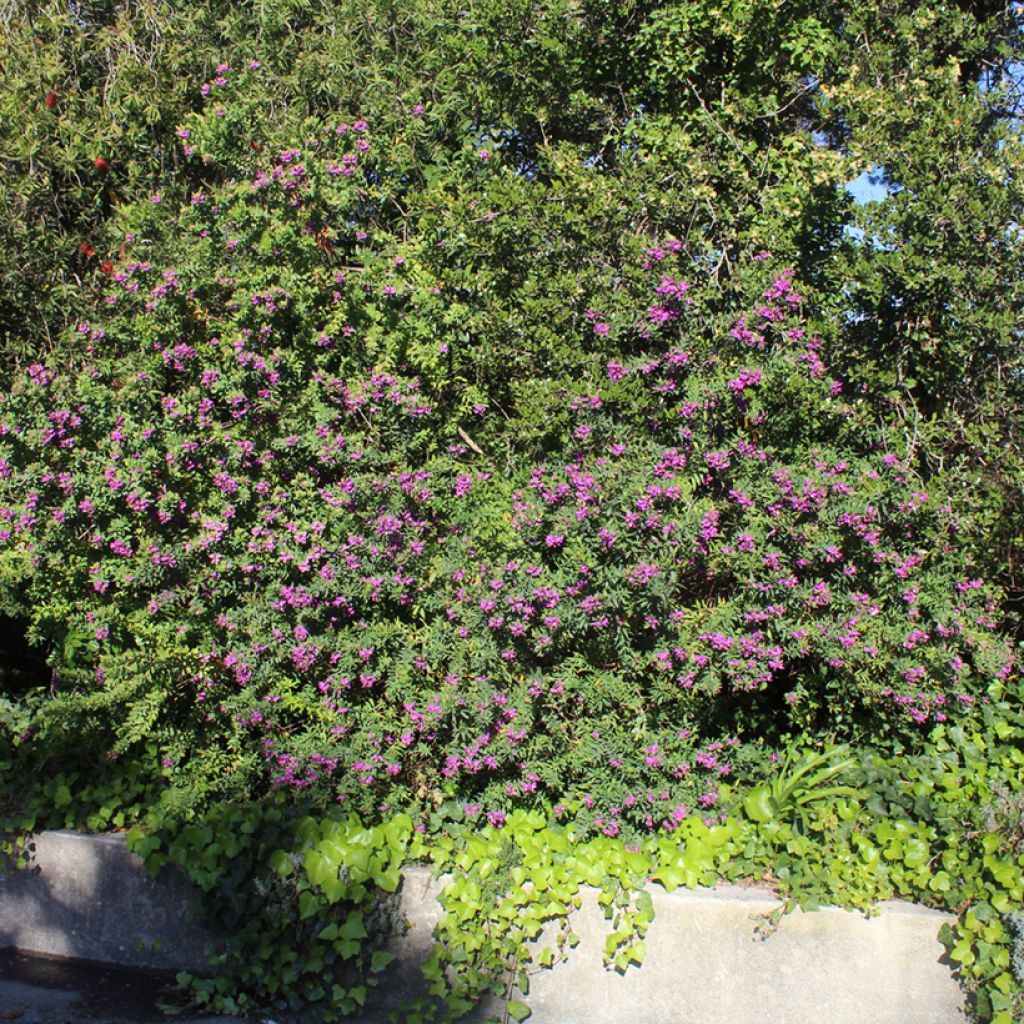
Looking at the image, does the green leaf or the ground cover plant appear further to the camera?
the green leaf

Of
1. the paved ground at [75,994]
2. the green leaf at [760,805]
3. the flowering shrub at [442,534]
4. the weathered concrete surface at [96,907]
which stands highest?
the flowering shrub at [442,534]

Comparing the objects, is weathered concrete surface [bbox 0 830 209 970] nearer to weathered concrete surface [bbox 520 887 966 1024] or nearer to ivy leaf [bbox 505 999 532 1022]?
ivy leaf [bbox 505 999 532 1022]

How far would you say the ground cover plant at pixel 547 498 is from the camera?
3.47m

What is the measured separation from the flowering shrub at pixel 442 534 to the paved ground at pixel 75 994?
29.0 inches

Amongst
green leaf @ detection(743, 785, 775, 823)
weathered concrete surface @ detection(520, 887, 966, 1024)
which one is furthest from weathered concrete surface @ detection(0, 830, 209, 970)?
green leaf @ detection(743, 785, 775, 823)

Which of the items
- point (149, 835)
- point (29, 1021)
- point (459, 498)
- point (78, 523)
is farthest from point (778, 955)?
point (78, 523)

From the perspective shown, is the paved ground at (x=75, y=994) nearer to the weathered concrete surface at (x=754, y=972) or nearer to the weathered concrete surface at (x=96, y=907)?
the weathered concrete surface at (x=96, y=907)

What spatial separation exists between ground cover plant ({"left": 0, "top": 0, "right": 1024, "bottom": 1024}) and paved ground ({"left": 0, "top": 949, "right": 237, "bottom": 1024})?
1.00 feet

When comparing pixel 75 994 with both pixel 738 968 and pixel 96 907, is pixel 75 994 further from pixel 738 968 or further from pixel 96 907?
pixel 738 968

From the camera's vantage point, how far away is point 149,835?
3693 millimetres

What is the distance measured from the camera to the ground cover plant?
3.47 metres

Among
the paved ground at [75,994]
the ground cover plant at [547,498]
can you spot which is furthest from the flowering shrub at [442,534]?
the paved ground at [75,994]

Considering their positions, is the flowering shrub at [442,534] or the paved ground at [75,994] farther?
the flowering shrub at [442,534]

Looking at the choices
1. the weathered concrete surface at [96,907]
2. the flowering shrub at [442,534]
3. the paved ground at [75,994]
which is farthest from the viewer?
the weathered concrete surface at [96,907]
